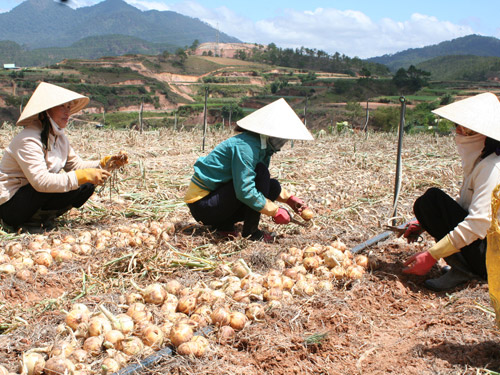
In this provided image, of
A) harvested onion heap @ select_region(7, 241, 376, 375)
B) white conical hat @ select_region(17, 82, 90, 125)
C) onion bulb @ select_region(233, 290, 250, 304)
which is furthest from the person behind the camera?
white conical hat @ select_region(17, 82, 90, 125)

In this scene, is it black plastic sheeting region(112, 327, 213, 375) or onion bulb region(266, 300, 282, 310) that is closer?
black plastic sheeting region(112, 327, 213, 375)

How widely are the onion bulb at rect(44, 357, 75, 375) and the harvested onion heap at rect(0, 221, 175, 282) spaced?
0.96 metres

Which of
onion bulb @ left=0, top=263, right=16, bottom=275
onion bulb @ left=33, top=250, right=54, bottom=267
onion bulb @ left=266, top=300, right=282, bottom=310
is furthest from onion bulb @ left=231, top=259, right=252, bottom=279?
onion bulb @ left=0, top=263, right=16, bottom=275

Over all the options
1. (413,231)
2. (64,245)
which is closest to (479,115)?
(413,231)

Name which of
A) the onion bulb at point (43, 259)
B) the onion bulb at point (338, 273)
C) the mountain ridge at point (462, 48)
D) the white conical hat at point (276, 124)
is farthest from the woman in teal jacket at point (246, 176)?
the mountain ridge at point (462, 48)

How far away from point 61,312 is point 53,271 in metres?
0.66

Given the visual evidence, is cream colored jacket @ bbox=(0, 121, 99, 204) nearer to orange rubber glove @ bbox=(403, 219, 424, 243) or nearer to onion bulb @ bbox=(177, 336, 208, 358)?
onion bulb @ bbox=(177, 336, 208, 358)

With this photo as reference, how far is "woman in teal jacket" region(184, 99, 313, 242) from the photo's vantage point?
2.82 m

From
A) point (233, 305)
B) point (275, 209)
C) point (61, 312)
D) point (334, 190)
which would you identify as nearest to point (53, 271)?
point (61, 312)

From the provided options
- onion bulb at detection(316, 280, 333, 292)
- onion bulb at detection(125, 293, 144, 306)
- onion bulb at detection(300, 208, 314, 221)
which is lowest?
onion bulb at detection(316, 280, 333, 292)

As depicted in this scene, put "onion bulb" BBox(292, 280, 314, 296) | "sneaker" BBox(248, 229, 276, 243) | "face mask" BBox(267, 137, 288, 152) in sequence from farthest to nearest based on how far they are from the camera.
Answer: "sneaker" BBox(248, 229, 276, 243)
"face mask" BBox(267, 137, 288, 152)
"onion bulb" BBox(292, 280, 314, 296)

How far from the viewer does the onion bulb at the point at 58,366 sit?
1.55m

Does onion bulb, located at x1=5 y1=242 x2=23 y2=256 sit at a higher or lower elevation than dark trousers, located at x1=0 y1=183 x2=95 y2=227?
lower

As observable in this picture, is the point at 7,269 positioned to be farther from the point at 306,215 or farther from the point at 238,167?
A: the point at 306,215
